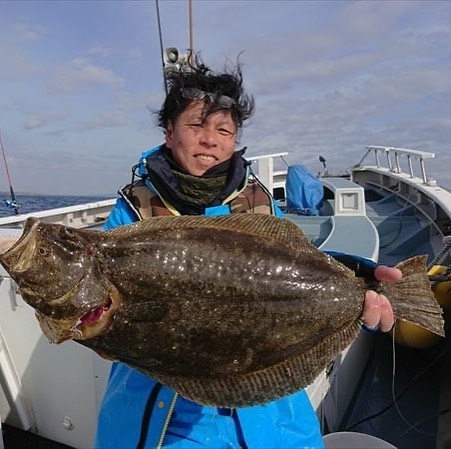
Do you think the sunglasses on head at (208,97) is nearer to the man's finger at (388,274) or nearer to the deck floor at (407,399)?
the man's finger at (388,274)

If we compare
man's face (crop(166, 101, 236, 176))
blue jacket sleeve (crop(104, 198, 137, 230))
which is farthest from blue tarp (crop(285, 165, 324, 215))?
blue jacket sleeve (crop(104, 198, 137, 230))

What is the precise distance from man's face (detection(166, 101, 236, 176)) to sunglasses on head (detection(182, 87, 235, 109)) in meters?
0.04

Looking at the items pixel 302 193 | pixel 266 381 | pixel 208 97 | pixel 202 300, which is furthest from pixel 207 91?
pixel 302 193

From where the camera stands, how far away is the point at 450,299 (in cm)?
467

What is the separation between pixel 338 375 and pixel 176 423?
262cm

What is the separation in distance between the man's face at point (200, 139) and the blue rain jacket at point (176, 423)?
3.42 feet

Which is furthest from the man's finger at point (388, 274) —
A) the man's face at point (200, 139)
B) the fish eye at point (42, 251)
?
the fish eye at point (42, 251)

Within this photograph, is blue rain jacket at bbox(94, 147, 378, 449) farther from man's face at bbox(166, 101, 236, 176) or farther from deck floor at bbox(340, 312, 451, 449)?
deck floor at bbox(340, 312, 451, 449)

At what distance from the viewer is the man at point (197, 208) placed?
6.78 ft

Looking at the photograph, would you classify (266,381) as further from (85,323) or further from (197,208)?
(197,208)

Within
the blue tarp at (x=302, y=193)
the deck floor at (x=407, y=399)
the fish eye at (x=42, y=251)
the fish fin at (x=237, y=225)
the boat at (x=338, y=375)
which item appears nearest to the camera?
the fish eye at (x=42, y=251)

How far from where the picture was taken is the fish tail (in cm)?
197

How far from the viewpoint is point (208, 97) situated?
242 centimetres

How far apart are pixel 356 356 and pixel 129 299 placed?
3.76m
